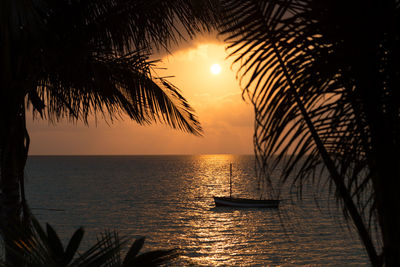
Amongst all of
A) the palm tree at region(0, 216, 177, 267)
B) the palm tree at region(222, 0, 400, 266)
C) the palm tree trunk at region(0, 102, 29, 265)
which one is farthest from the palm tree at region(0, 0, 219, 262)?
the palm tree at region(222, 0, 400, 266)

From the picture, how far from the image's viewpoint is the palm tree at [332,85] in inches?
56.6

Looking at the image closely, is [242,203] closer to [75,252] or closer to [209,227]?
[209,227]

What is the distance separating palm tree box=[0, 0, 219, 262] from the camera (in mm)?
4070

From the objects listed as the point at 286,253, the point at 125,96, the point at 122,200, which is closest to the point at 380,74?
the point at 125,96

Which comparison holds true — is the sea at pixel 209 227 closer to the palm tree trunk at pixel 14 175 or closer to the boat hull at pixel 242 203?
the boat hull at pixel 242 203

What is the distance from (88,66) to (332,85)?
3.31 meters

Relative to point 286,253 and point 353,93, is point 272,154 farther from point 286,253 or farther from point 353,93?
point 286,253

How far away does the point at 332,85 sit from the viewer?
5.21 ft

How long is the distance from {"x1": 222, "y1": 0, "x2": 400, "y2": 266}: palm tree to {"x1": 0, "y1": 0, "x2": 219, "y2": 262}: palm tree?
2.41m

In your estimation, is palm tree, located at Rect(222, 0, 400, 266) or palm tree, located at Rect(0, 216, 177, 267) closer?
palm tree, located at Rect(222, 0, 400, 266)

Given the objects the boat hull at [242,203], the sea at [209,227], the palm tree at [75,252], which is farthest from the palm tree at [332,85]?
the boat hull at [242,203]

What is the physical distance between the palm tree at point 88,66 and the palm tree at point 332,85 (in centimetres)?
241

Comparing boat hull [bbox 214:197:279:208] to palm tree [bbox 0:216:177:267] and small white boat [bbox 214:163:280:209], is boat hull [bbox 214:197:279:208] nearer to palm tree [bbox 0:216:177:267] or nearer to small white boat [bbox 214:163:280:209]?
small white boat [bbox 214:163:280:209]

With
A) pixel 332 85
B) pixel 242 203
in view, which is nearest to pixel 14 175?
pixel 332 85
